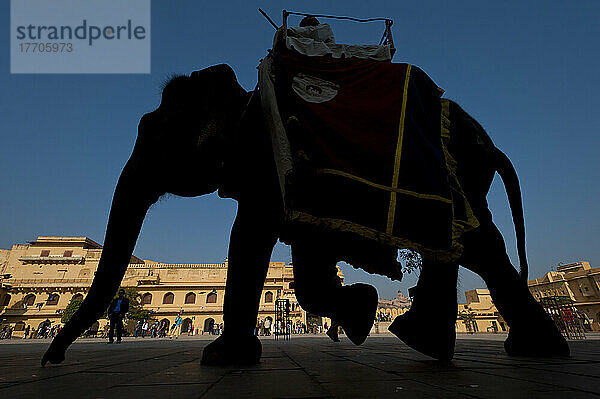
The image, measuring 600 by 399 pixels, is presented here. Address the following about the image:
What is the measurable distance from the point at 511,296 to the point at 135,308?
157 feet

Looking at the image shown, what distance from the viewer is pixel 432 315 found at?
9.73ft

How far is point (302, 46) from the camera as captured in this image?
124 inches

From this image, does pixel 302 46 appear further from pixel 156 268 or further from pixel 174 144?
pixel 156 268

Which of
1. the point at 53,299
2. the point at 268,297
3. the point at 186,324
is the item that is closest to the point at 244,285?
the point at 268,297

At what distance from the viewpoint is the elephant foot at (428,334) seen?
8.92 feet

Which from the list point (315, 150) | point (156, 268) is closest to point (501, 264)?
point (315, 150)

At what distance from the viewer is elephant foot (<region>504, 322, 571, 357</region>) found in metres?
2.83

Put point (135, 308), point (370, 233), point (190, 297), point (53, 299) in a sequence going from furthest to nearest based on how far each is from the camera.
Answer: point (190, 297) < point (53, 299) < point (135, 308) < point (370, 233)

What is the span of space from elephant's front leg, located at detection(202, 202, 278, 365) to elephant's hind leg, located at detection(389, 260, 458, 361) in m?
1.16

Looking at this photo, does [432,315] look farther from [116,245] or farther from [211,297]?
[211,297]

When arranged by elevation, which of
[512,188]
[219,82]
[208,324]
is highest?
[219,82]

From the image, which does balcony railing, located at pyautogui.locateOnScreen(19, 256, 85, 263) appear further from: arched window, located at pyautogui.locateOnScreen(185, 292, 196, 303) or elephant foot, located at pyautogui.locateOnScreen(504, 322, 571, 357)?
elephant foot, located at pyautogui.locateOnScreen(504, 322, 571, 357)

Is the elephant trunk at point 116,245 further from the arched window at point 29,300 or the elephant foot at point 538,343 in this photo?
the arched window at point 29,300

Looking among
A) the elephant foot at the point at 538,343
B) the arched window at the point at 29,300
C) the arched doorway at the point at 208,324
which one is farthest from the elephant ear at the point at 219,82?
the arched window at the point at 29,300
